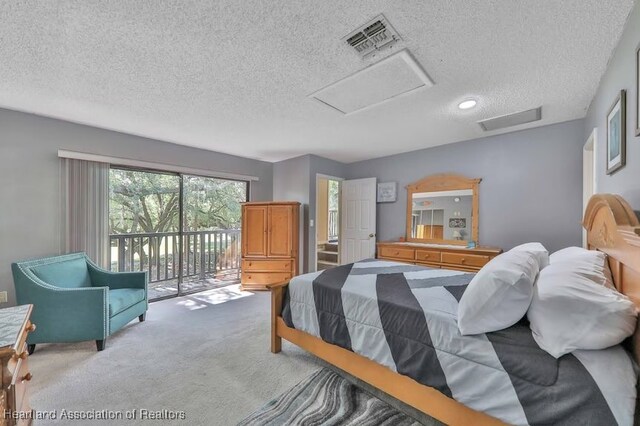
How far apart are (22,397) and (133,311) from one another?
1.47 metres

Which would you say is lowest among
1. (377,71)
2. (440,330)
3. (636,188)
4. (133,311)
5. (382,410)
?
(382,410)

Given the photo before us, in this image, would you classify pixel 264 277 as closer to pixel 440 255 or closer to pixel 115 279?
pixel 115 279

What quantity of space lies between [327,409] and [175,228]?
367 centimetres

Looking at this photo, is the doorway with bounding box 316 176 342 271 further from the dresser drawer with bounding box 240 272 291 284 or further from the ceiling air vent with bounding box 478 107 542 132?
the ceiling air vent with bounding box 478 107 542 132

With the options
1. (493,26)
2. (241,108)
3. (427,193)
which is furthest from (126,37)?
(427,193)

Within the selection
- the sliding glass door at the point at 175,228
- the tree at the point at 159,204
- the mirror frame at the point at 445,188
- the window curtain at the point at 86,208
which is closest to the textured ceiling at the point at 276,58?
the window curtain at the point at 86,208

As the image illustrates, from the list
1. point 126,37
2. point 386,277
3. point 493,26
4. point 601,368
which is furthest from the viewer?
point 386,277

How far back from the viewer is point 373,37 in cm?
157

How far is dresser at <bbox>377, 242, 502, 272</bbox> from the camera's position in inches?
129

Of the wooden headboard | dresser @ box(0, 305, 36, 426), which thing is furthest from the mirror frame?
dresser @ box(0, 305, 36, 426)

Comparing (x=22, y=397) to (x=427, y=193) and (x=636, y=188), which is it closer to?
(x=636, y=188)

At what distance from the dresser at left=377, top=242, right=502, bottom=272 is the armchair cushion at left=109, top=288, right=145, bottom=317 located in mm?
3273

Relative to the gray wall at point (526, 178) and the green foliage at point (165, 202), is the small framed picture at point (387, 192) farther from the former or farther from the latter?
the green foliage at point (165, 202)

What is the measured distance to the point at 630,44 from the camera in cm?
143
